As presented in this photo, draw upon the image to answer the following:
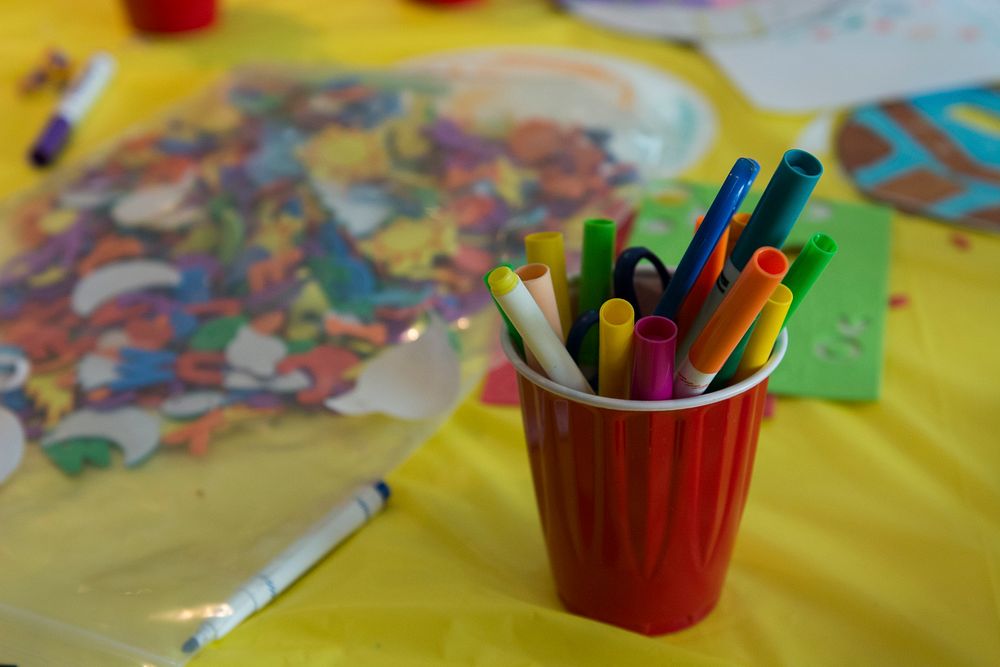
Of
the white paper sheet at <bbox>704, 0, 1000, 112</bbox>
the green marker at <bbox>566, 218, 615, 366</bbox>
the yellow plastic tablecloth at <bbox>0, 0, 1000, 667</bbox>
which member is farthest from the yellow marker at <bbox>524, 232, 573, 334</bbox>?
the white paper sheet at <bbox>704, 0, 1000, 112</bbox>

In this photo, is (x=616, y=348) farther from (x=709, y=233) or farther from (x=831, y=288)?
(x=831, y=288)

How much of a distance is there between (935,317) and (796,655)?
0.75 feet

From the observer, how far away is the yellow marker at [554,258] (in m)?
0.30

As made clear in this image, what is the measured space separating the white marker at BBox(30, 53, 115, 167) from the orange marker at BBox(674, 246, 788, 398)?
1.82ft

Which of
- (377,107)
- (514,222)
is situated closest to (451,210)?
(514,222)

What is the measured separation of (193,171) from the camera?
2.04 ft

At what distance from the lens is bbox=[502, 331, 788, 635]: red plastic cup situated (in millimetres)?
278

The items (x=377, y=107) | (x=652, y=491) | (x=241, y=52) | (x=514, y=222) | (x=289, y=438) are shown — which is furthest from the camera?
(x=241, y=52)

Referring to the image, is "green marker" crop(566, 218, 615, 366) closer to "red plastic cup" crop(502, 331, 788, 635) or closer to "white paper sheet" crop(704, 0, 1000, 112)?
"red plastic cup" crop(502, 331, 788, 635)

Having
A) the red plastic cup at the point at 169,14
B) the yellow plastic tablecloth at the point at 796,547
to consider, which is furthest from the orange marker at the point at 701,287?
the red plastic cup at the point at 169,14

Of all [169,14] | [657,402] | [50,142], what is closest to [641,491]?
[657,402]

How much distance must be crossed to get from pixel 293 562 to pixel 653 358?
0.56 ft

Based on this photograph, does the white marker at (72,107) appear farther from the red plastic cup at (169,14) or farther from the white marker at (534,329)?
the white marker at (534,329)

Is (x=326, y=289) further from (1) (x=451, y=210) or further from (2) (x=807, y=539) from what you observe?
(2) (x=807, y=539)
